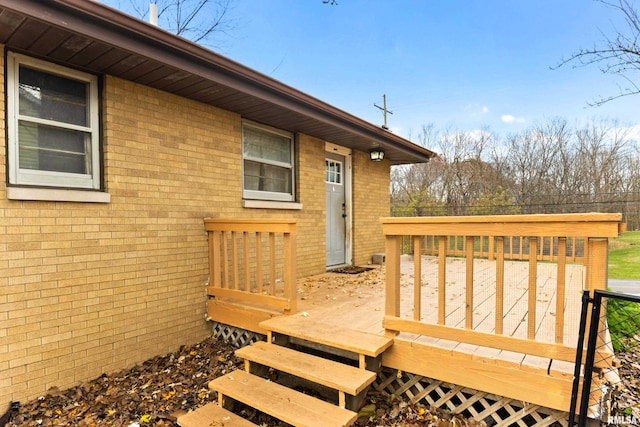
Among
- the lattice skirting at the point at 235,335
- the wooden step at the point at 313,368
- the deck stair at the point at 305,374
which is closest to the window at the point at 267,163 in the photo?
the lattice skirting at the point at 235,335

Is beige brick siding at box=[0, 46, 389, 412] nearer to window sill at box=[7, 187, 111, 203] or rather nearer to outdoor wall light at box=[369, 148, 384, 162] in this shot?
window sill at box=[7, 187, 111, 203]

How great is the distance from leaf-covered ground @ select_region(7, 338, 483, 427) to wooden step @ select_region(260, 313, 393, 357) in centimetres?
51

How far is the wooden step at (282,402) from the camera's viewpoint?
2177mm

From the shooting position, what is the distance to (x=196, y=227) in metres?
4.23

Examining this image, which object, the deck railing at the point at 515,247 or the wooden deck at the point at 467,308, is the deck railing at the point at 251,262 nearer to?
the wooden deck at the point at 467,308

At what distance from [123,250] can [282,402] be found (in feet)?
7.67

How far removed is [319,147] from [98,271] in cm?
395

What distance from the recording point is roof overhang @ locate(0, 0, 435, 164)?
8.35 ft

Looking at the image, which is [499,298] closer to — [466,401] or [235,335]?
[466,401]

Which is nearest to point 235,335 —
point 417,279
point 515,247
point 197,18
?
point 417,279

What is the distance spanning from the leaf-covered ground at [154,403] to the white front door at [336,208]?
3.41 metres

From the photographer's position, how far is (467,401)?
2.54 metres

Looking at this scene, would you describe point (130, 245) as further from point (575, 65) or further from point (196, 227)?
point (575, 65)

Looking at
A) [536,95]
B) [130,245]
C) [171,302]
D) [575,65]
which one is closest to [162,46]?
[130,245]
